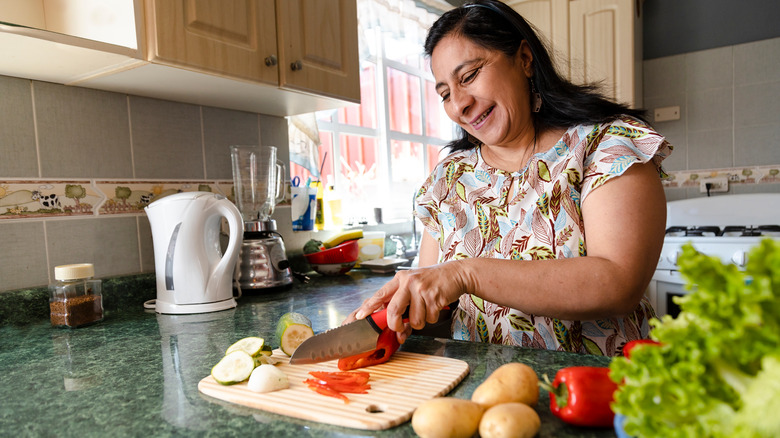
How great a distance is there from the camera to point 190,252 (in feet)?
4.38

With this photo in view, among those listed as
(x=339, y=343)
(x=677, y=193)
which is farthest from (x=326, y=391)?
(x=677, y=193)

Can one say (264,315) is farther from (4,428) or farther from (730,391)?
(730,391)

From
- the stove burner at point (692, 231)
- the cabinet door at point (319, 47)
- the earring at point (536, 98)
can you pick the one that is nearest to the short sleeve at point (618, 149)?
the earring at point (536, 98)

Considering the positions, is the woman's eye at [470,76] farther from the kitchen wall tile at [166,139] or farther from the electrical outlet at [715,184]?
the electrical outlet at [715,184]

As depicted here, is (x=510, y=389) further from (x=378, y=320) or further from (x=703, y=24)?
(x=703, y=24)

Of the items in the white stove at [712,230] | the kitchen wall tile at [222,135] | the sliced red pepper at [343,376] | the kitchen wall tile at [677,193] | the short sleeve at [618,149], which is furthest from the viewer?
the kitchen wall tile at [677,193]

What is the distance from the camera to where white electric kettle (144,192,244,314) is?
52.4 inches

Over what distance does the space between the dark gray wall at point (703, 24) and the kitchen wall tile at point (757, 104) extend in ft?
0.89

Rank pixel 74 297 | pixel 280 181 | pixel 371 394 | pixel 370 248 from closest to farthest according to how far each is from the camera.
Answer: pixel 371 394 → pixel 74 297 → pixel 280 181 → pixel 370 248

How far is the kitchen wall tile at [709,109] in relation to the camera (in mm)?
2850

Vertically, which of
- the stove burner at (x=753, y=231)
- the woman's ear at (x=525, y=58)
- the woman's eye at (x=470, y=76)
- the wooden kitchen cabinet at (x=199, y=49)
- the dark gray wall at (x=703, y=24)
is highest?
the dark gray wall at (x=703, y=24)

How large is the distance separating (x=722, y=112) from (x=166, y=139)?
2884mm

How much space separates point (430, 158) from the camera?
343 cm

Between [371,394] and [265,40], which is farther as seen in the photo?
[265,40]
